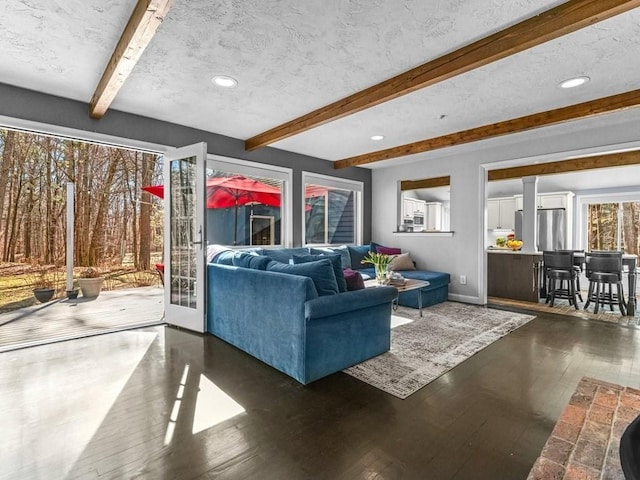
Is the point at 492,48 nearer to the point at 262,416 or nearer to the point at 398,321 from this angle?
the point at 262,416

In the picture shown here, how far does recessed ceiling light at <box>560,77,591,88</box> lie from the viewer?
2908mm

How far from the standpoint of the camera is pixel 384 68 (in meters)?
2.73

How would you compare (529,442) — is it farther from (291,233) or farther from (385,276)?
(291,233)

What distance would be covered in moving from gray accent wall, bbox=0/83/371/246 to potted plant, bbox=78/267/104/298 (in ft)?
10.9

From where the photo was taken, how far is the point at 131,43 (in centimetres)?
215

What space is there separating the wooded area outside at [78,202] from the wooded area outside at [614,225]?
10040mm

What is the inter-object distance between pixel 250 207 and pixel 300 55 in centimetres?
338

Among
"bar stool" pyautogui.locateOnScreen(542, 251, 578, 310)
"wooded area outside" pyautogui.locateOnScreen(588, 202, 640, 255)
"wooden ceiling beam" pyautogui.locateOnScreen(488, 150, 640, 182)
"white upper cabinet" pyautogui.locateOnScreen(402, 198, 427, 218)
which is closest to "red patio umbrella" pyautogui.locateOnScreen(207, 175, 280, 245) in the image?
"white upper cabinet" pyautogui.locateOnScreen(402, 198, 427, 218)

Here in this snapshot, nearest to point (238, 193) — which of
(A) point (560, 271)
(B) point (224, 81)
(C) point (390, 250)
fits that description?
(B) point (224, 81)

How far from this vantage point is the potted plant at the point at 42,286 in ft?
17.2

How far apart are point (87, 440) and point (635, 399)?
3260 millimetres

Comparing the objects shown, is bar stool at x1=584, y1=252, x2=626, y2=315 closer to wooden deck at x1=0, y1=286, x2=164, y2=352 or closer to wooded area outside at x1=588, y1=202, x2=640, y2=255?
wooded area outside at x1=588, y1=202, x2=640, y2=255

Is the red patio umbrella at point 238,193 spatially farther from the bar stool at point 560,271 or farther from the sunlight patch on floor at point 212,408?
the bar stool at point 560,271

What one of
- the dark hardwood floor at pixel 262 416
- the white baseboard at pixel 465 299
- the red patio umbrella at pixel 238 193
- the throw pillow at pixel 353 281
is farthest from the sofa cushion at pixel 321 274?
A: the white baseboard at pixel 465 299
